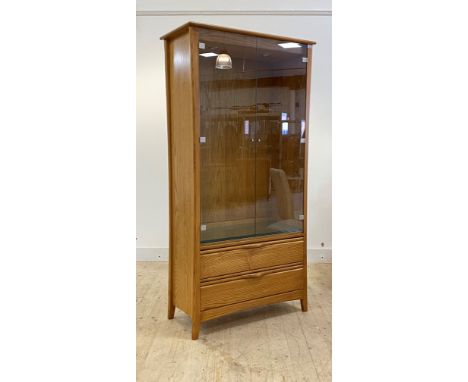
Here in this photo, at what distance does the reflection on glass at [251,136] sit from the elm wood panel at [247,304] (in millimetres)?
404

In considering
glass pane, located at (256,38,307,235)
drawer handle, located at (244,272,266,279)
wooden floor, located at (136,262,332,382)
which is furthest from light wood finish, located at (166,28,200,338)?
glass pane, located at (256,38,307,235)

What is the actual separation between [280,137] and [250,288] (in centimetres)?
97

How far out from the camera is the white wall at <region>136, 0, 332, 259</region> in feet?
12.7

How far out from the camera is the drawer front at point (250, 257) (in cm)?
246

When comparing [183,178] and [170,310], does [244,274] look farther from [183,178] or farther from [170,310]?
[183,178]

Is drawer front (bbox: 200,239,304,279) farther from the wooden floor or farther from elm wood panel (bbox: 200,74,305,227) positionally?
the wooden floor

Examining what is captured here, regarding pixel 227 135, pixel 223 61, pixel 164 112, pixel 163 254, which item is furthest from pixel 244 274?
pixel 164 112

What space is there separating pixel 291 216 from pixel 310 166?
130cm

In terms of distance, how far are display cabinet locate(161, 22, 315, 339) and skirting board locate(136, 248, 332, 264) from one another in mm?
1261

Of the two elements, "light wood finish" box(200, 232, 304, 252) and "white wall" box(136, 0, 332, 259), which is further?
"white wall" box(136, 0, 332, 259)

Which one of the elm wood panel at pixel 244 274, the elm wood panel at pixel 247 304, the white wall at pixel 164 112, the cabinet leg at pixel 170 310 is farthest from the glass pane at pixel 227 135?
the white wall at pixel 164 112

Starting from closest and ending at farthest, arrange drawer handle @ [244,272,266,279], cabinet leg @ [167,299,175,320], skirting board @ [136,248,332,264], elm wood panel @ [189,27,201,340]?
elm wood panel @ [189,27,201,340], drawer handle @ [244,272,266,279], cabinet leg @ [167,299,175,320], skirting board @ [136,248,332,264]
